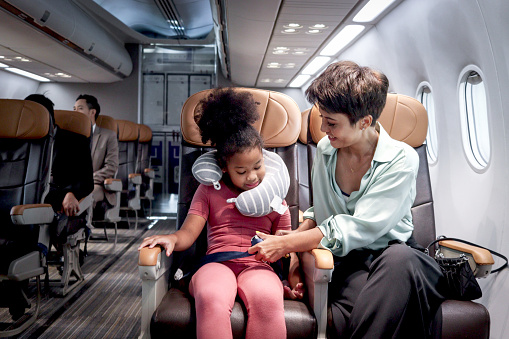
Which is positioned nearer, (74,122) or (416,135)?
(416,135)

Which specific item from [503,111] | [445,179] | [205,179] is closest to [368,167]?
[205,179]

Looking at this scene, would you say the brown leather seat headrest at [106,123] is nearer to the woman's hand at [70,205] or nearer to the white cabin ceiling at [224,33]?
the white cabin ceiling at [224,33]

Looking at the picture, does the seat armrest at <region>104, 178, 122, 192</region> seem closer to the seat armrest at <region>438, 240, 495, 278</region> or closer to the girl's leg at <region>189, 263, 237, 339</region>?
the girl's leg at <region>189, 263, 237, 339</region>

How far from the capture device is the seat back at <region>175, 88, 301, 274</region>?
2496mm

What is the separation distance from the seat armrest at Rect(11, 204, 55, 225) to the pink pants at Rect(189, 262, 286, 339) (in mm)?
1500

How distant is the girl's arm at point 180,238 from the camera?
1928 millimetres

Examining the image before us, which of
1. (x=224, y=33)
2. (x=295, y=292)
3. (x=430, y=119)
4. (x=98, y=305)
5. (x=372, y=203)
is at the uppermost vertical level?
(x=224, y=33)

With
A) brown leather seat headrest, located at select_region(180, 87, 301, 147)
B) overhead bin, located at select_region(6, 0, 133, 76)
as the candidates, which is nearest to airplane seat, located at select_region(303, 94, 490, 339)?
brown leather seat headrest, located at select_region(180, 87, 301, 147)

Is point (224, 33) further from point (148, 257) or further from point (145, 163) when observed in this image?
point (148, 257)

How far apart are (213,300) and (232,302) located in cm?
10

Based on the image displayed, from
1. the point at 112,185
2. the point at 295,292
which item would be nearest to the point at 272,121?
the point at 295,292

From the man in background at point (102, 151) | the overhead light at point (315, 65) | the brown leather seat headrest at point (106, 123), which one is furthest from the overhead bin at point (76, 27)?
the overhead light at point (315, 65)

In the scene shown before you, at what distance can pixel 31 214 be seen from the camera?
297 cm

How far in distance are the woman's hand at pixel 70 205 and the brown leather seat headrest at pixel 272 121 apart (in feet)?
5.82
